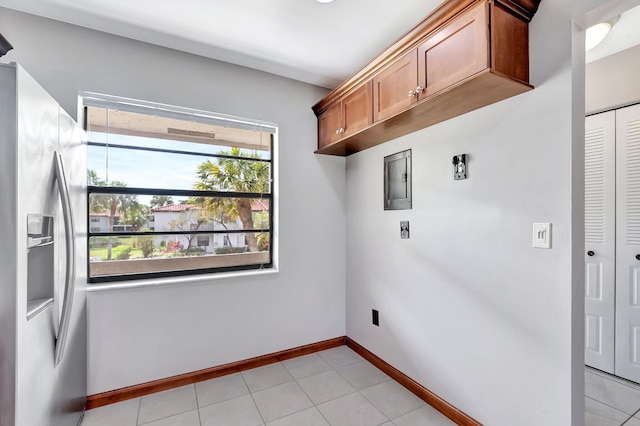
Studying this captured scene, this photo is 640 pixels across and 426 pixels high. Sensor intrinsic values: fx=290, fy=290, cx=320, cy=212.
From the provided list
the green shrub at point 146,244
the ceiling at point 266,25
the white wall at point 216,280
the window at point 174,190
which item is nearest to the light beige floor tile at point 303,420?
the white wall at point 216,280

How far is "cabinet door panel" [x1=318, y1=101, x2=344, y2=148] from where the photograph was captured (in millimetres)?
2497

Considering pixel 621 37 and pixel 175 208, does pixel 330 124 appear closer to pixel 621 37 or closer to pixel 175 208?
pixel 175 208

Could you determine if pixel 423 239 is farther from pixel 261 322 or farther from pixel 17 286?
pixel 17 286

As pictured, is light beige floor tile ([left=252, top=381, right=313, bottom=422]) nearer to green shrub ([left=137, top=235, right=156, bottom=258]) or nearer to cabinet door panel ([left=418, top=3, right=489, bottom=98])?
green shrub ([left=137, top=235, right=156, bottom=258])

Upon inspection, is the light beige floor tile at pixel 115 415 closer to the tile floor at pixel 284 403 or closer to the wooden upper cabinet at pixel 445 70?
the tile floor at pixel 284 403

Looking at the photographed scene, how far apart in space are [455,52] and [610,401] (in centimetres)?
254

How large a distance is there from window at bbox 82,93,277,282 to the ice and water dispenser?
0.84 meters

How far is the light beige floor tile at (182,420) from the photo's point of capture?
1846 mm

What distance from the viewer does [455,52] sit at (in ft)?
4.94

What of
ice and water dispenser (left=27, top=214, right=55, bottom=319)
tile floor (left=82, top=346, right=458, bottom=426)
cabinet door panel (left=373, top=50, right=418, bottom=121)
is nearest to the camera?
ice and water dispenser (left=27, top=214, right=55, bottom=319)

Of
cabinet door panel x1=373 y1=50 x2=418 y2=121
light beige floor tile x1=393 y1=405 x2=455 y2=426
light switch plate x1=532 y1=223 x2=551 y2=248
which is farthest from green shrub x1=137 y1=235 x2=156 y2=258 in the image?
light switch plate x1=532 y1=223 x2=551 y2=248

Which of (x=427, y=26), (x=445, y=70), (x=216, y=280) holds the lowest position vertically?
(x=216, y=280)

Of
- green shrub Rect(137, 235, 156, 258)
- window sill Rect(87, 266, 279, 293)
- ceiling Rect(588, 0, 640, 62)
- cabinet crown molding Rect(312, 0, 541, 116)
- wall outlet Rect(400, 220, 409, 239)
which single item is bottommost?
window sill Rect(87, 266, 279, 293)

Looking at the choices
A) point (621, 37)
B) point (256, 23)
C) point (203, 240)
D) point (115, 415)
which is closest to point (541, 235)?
point (621, 37)
